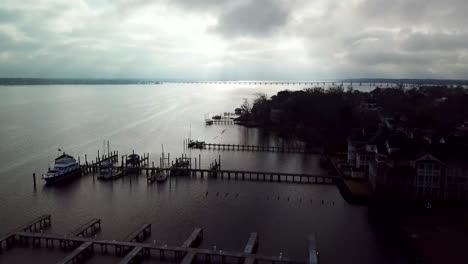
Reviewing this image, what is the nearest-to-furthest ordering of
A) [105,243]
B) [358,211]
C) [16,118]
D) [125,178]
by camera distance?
[105,243] → [358,211] → [125,178] → [16,118]

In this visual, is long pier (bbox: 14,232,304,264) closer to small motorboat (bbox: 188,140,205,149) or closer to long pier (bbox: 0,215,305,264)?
long pier (bbox: 0,215,305,264)

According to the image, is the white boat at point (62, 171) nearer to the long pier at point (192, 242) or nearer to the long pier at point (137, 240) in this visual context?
the long pier at point (137, 240)

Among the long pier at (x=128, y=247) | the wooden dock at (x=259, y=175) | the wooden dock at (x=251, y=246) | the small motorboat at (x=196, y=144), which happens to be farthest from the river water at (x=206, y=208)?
the small motorboat at (x=196, y=144)

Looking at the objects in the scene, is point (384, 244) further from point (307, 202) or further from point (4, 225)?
point (4, 225)

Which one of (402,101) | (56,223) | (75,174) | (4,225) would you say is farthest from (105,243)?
(402,101)

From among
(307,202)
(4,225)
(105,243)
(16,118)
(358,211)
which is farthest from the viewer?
(16,118)

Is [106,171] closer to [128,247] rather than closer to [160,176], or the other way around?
[160,176]
